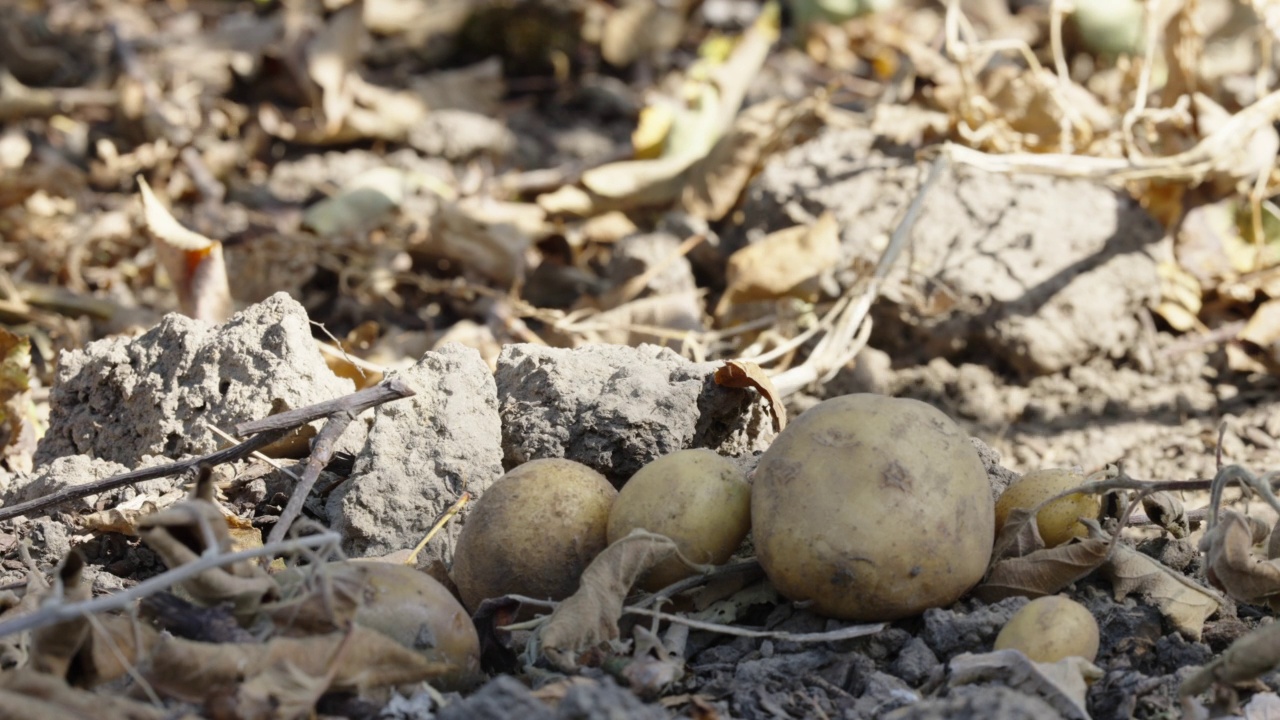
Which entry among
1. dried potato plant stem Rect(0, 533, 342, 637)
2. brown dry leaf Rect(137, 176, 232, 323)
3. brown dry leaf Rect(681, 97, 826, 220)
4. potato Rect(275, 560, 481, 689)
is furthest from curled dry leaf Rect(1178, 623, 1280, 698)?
brown dry leaf Rect(681, 97, 826, 220)

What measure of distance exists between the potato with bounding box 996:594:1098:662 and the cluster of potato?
12 cm

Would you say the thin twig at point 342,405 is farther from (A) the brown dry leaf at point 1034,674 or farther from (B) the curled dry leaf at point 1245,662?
(B) the curled dry leaf at point 1245,662

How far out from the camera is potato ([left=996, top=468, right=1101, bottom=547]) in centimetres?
224

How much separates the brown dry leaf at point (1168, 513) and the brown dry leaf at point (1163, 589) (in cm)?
23

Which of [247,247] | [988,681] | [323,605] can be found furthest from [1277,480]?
[247,247]

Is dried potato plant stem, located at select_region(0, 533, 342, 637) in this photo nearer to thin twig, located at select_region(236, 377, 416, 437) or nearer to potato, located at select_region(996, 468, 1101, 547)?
thin twig, located at select_region(236, 377, 416, 437)

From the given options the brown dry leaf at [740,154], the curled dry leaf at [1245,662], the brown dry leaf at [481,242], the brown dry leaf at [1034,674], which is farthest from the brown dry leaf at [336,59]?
the curled dry leaf at [1245,662]

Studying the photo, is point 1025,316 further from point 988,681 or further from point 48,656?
point 48,656

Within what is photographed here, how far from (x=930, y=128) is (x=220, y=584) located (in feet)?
11.1

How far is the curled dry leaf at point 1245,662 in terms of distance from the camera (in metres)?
1.79

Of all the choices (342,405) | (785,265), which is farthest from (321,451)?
(785,265)

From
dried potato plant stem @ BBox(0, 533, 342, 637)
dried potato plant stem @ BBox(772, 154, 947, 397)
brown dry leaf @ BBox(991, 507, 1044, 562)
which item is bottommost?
dried potato plant stem @ BBox(772, 154, 947, 397)

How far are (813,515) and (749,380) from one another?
744 millimetres

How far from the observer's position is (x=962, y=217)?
4211 millimetres
